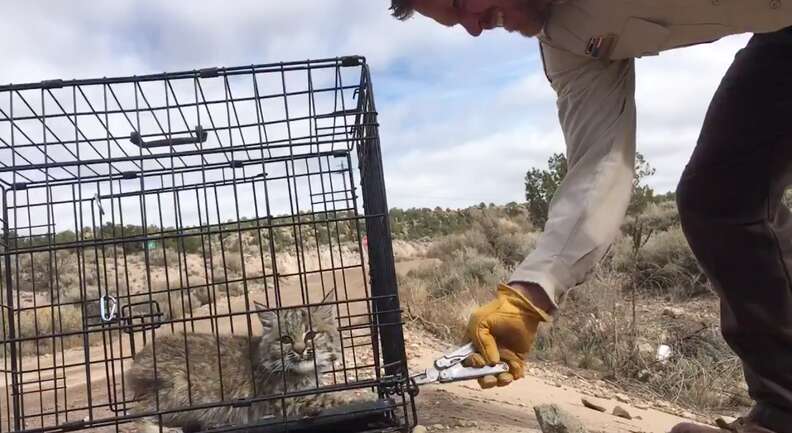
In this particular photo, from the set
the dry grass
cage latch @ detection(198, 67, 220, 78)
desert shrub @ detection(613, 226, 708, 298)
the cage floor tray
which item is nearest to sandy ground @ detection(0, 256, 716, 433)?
the cage floor tray

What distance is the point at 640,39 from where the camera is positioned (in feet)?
6.94

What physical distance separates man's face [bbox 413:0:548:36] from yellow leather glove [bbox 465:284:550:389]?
81 cm

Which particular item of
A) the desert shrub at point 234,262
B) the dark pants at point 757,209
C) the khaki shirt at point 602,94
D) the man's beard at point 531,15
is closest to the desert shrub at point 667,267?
the dark pants at point 757,209

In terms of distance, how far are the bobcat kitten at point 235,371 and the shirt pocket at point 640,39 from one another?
2.17 metres

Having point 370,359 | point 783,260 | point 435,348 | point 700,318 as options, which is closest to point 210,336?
point 370,359

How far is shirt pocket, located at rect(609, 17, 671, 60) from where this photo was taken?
6.82 ft

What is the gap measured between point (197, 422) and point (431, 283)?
7429 mm

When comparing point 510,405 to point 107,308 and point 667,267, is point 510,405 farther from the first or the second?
point 667,267

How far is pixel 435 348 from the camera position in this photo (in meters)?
6.02

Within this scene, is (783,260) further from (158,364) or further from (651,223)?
(651,223)

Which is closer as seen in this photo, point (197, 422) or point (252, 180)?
point (197, 422)

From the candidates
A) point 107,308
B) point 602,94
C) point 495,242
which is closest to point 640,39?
point 602,94

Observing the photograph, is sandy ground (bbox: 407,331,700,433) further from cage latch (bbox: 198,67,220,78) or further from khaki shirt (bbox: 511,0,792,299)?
cage latch (bbox: 198,67,220,78)

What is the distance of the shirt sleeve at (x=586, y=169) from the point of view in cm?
201
